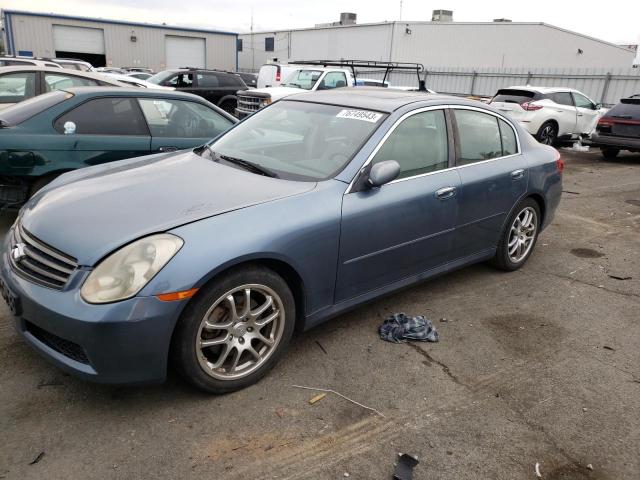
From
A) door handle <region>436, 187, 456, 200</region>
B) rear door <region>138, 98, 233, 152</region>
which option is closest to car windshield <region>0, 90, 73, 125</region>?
rear door <region>138, 98, 233, 152</region>

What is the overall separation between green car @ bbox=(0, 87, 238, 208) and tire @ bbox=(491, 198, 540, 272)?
3.40 m

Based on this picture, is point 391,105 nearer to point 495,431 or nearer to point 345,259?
point 345,259

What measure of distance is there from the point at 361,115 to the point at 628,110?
35.3 feet

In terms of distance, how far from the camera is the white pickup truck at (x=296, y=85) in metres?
11.9

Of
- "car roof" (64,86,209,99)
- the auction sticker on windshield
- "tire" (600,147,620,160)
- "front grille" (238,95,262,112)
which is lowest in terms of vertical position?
"tire" (600,147,620,160)

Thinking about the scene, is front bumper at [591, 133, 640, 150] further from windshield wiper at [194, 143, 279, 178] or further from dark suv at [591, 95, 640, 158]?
windshield wiper at [194, 143, 279, 178]

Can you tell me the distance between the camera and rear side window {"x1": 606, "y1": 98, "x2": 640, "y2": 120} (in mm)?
11633

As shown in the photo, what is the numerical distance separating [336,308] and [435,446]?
106 centimetres

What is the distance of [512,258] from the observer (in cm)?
485

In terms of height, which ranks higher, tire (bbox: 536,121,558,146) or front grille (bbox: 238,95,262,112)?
front grille (bbox: 238,95,262,112)

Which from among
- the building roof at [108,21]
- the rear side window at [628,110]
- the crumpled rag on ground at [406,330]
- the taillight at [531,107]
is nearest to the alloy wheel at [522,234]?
the crumpled rag on ground at [406,330]

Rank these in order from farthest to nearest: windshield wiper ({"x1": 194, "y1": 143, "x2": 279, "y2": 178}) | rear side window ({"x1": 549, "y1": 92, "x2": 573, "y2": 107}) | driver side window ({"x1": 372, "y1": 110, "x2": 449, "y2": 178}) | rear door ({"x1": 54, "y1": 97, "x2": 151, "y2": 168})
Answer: rear side window ({"x1": 549, "y1": 92, "x2": 573, "y2": 107})
rear door ({"x1": 54, "y1": 97, "x2": 151, "y2": 168})
driver side window ({"x1": 372, "y1": 110, "x2": 449, "y2": 178})
windshield wiper ({"x1": 194, "y1": 143, "x2": 279, "y2": 178})

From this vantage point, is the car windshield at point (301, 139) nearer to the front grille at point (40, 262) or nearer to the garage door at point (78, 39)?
the front grille at point (40, 262)

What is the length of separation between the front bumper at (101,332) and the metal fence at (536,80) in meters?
16.1
